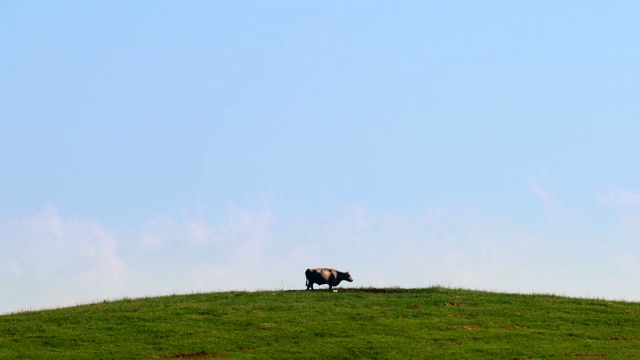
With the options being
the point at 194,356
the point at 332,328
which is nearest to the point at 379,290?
the point at 332,328

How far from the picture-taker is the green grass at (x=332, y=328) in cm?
3869

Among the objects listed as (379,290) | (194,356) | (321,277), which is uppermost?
(321,277)

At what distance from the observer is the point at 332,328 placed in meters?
42.3

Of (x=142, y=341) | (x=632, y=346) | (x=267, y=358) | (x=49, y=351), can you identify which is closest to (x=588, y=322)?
(x=632, y=346)

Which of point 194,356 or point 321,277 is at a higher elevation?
point 321,277

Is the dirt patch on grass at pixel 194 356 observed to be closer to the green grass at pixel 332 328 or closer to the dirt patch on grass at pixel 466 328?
the green grass at pixel 332 328

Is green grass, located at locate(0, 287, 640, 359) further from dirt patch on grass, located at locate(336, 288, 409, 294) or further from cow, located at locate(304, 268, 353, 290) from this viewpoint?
cow, located at locate(304, 268, 353, 290)

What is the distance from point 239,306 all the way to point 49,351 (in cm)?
1151

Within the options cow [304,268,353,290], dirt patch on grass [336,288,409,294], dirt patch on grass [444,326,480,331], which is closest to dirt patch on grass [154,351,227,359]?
dirt patch on grass [444,326,480,331]

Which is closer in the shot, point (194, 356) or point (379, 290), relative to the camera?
point (194, 356)

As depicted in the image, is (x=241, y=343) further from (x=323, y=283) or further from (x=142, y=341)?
(x=323, y=283)

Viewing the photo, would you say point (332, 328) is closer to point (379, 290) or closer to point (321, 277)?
point (379, 290)

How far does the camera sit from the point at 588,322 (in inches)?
1790

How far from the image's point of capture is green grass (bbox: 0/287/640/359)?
38.7m
